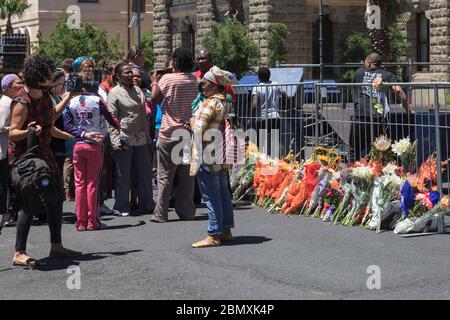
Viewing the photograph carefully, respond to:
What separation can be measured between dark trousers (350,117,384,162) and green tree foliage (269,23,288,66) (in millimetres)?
22085

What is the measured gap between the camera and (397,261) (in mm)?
9172

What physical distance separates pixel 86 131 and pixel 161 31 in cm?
3566

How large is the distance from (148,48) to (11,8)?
11561 millimetres

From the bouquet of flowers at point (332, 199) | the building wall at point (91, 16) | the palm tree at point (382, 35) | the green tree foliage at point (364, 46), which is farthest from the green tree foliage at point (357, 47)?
the building wall at point (91, 16)

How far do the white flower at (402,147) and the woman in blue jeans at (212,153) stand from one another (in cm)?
236

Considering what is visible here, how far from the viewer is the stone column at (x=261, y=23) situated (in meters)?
35.7

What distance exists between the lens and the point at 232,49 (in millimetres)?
32812

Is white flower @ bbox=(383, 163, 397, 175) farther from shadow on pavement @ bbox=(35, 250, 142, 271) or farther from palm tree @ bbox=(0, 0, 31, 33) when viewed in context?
palm tree @ bbox=(0, 0, 31, 33)

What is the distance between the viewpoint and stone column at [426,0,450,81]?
3195 centimetres

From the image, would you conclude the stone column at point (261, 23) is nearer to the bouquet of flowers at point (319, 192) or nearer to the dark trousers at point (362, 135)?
the dark trousers at point (362, 135)

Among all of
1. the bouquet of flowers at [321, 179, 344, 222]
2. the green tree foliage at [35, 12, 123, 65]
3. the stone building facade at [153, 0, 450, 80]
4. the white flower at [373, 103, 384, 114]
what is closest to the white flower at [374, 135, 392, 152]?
the white flower at [373, 103, 384, 114]

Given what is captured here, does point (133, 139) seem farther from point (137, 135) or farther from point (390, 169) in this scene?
point (390, 169)
